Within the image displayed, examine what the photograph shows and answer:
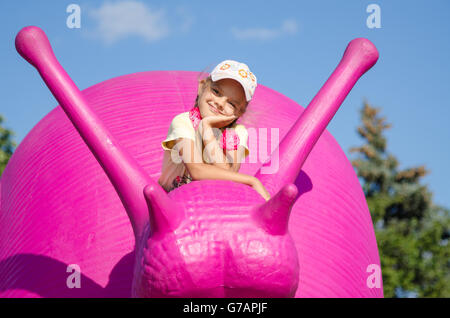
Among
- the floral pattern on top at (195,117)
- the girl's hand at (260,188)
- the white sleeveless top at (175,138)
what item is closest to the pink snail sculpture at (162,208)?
the girl's hand at (260,188)

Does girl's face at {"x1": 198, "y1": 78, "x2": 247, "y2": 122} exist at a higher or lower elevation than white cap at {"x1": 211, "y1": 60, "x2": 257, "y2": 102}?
lower

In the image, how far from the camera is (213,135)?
95.6 inches

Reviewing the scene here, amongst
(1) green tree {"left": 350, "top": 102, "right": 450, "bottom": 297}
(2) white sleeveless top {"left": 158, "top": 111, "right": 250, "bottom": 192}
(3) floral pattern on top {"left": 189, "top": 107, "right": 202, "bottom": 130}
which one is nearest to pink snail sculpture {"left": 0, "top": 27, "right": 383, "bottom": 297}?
(2) white sleeveless top {"left": 158, "top": 111, "right": 250, "bottom": 192}

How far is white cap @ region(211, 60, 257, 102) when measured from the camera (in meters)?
2.46

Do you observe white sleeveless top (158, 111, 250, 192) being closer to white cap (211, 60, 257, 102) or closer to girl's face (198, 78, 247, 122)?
girl's face (198, 78, 247, 122)

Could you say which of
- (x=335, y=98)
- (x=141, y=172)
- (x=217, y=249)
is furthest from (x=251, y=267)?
(x=335, y=98)

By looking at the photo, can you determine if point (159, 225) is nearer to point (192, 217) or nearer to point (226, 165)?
point (192, 217)

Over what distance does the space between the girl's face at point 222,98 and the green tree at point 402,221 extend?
11.5 metres

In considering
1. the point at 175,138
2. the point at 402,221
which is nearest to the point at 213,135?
the point at 175,138

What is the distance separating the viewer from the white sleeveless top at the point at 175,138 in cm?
247

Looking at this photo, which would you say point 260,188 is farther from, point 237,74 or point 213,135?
point 237,74

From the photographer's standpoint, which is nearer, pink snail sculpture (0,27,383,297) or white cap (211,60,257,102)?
pink snail sculpture (0,27,383,297)
